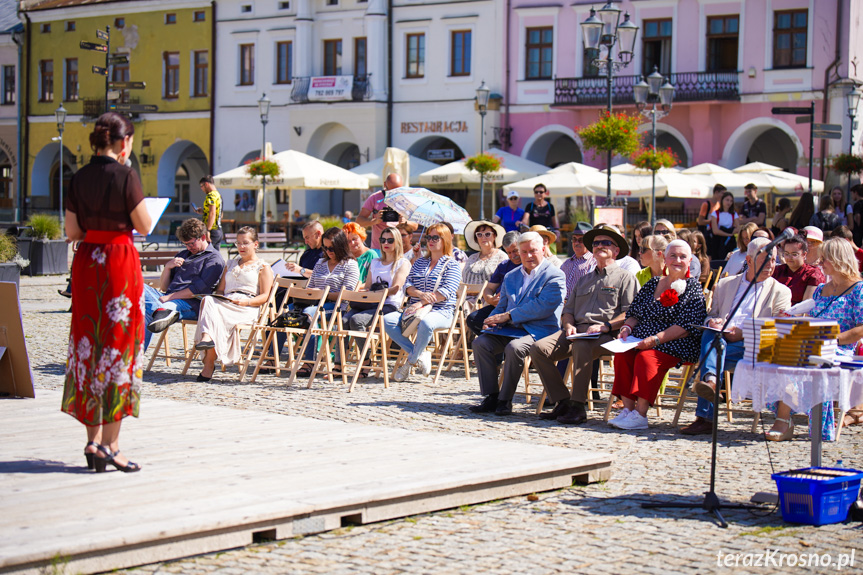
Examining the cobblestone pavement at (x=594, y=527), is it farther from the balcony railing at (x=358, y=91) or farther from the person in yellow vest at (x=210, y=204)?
the balcony railing at (x=358, y=91)

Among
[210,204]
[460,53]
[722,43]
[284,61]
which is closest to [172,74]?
[284,61]

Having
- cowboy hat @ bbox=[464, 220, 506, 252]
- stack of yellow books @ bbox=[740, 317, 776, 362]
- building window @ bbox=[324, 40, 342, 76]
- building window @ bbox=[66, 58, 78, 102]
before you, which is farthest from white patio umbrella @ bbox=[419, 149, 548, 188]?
stack of yellow books @ bbox=[740, 317, 776, 362]

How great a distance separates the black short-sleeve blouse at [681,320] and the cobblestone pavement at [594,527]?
→ 0.59 m

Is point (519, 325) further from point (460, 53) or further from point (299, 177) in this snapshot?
point (460, 53)

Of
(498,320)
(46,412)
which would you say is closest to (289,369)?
(498,320)

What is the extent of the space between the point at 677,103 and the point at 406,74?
8.93 meters

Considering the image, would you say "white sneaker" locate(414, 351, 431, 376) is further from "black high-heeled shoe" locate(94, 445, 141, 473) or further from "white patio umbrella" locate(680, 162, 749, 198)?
"white patio umbrella" locate(680, 162, 749, 198)

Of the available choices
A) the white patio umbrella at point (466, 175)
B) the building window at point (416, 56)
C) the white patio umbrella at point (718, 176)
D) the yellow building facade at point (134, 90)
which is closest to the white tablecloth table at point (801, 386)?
the white patio umbrella at point (718, 176)

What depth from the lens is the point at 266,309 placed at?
11.0 meters

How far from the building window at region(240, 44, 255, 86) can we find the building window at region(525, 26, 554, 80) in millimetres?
10005

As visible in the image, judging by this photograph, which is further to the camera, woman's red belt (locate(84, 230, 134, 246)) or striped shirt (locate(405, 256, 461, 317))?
striped shirt (locate(405, 256, 461, 317))

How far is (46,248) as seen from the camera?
24.7 meters

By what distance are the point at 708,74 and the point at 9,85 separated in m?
28.0

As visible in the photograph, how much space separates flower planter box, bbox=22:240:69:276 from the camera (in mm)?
24531
